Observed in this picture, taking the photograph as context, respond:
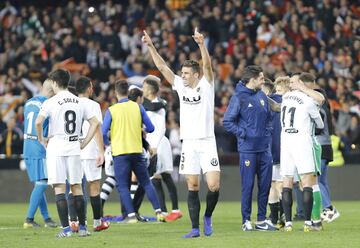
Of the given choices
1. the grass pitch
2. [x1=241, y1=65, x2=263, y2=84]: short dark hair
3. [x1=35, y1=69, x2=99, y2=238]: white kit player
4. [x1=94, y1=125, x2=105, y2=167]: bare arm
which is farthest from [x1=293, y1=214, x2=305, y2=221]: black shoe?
[x1=35, y1=69, x2=99, y2=238]: white kit player

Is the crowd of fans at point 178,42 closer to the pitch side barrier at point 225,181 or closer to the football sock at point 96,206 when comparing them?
the pitch side barrier at point 225,181

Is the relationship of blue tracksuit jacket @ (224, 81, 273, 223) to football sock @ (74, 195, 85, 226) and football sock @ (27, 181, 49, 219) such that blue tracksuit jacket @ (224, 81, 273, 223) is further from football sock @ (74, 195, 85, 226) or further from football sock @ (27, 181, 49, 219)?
football sock @ (27, 181, 49, 219)

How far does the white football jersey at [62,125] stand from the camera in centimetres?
1411

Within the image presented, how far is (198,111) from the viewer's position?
1414 centimetres

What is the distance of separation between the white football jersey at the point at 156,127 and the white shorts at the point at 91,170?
2269 mm

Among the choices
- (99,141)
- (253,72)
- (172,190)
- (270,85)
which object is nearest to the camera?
(99,141)

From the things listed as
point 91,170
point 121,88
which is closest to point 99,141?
point 91,170

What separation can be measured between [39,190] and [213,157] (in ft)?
12.8

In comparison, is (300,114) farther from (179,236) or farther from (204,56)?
(179,236)

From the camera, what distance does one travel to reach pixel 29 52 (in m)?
30.2

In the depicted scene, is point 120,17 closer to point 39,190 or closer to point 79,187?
point 39,190

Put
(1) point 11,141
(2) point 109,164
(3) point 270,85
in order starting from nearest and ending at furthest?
1. (3) point 270,85
2. (2) point 109,164
3. (1) point 11,141

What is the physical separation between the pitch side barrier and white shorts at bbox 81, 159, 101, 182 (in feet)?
27.1

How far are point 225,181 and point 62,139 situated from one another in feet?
36.3
